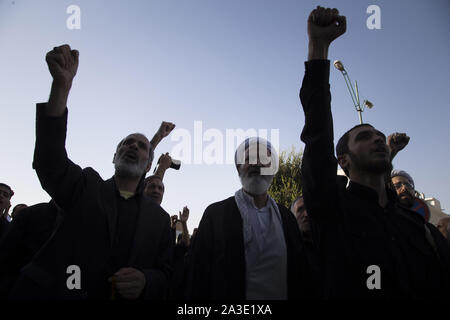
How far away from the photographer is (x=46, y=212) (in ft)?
7.77

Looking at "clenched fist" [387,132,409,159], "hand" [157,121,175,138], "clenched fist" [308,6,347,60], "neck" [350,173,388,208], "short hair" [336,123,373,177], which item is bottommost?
"neck" [350,173,388,208]

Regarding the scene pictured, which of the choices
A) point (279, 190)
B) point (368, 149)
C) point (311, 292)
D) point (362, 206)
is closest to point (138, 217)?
point (311, 292)

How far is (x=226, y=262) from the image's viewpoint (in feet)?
6.68

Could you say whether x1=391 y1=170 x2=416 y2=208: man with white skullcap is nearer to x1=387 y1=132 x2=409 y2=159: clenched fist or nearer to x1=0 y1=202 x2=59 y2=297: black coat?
x1=387 y1=132 x2=409 y2=159: clenched fist

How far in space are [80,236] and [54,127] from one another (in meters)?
0.76

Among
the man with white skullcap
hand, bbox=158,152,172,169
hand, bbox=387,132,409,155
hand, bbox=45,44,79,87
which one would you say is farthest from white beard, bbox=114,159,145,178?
the man with white skullcap

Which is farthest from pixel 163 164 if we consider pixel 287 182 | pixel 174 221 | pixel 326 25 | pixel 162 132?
pixel 287 182

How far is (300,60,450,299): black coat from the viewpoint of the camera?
5.61 feet

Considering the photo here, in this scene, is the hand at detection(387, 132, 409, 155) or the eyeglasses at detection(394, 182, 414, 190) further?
the eyeglasses at detection(394, 182, 414, 190)

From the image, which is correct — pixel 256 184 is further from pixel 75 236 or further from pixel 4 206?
pixel 4 206

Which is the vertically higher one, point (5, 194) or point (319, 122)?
point (319, 122)

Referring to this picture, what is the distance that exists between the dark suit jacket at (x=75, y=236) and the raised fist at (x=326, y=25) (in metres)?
1.78

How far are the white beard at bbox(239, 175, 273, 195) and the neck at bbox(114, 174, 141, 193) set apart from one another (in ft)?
3.32
